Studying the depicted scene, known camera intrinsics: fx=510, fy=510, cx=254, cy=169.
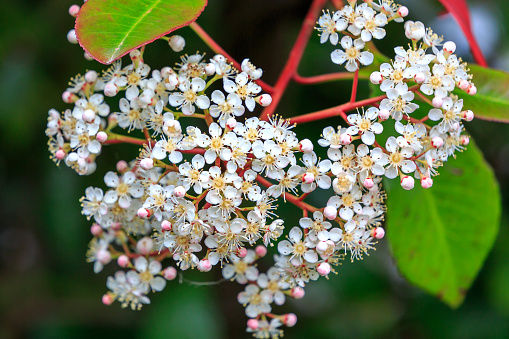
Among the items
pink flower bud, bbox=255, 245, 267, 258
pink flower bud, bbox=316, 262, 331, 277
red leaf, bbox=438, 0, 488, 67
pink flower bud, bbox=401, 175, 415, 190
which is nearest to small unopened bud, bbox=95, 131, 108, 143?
pink flower bud, bbox=255, 245, 267, 258

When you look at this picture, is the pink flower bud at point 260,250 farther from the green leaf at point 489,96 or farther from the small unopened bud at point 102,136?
the green leaf at point 489,96

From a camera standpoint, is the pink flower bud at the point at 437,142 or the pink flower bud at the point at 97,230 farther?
the pink flower bud at the point at 97,230

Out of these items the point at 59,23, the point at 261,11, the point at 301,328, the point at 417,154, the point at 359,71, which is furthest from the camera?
the point at 301,328

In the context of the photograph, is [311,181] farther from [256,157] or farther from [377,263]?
[377,263]

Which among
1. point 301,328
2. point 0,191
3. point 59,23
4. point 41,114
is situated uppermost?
point 59,23

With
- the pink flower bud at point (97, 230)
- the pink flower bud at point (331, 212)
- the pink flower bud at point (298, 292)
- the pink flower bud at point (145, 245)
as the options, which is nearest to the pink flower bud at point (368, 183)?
the pink flower bud at point (331, 212)


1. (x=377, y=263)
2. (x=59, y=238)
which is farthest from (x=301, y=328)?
(x=59, y=238)
